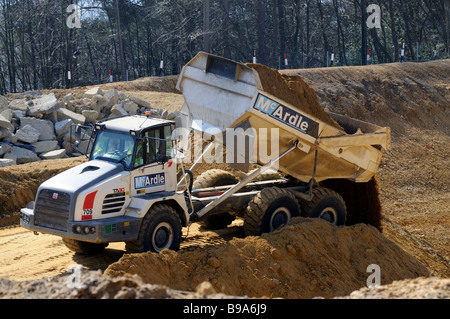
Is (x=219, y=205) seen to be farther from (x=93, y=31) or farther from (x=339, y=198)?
(x=93, y=31)

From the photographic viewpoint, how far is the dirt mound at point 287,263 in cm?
905

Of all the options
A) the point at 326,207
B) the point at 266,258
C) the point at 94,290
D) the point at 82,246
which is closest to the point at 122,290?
the point at 94,290

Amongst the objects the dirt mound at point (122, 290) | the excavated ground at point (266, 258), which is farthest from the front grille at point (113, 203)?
the dirt mound at point (122, 290)

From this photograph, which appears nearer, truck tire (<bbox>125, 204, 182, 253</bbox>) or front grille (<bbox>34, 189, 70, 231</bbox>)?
front grille (<bbox>34, 189, 70, 231</bbox>)

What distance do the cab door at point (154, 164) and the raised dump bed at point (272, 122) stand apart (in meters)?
1.40

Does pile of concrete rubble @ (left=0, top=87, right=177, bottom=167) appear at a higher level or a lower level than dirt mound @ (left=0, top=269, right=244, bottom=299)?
higher

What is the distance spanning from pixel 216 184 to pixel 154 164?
2.72m

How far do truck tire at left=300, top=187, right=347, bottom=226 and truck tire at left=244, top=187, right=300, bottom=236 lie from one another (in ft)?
1.86

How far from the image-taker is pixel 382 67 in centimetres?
2848

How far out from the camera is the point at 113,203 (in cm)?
948

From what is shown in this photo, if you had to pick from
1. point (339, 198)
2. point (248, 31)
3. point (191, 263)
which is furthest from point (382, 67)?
point (191, 263)

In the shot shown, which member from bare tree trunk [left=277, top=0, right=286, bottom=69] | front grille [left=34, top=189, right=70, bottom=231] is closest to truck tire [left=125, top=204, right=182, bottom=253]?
front grille [left=34, top=189, right=70, bottom=231]

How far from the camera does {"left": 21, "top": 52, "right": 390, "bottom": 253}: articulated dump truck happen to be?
9.38 m

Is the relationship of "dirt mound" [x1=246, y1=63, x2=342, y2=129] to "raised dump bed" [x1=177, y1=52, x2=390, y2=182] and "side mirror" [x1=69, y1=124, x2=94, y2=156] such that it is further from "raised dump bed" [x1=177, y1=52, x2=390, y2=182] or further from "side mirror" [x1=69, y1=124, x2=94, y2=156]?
"side mirror" [x1=69, y1=124, x2=94, y2=156]
